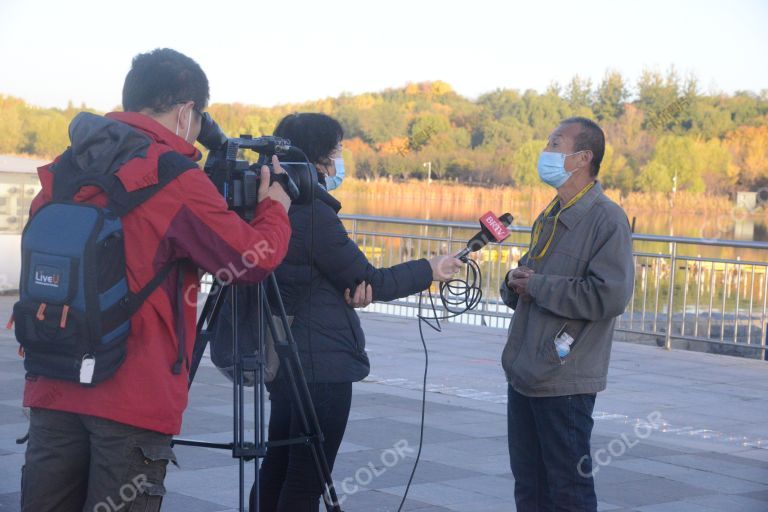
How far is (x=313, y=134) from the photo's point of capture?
4.09 metres

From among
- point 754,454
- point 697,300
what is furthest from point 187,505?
point 697,300

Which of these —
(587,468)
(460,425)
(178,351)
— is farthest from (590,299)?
(460,425)

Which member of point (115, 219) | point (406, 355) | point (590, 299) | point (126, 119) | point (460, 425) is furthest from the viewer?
point (406, 355)

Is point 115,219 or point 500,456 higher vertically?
point 115,219

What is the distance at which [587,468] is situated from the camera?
400 cm

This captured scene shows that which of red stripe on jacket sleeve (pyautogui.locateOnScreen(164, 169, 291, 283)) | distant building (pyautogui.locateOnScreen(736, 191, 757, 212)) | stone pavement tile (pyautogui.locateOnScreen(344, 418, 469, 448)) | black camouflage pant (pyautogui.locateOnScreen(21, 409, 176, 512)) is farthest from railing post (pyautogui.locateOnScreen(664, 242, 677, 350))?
distant building (pyautogui.locateOnScreen(736, 191, 757, 212))

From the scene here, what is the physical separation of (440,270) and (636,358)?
287 inches

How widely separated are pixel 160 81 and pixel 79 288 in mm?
631

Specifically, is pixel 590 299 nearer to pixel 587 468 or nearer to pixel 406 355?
pixel 587 468

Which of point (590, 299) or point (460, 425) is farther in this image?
point (460, 425)

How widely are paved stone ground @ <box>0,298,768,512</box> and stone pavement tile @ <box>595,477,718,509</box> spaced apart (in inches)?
0.4

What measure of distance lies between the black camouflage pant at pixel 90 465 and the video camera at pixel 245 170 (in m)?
0.76

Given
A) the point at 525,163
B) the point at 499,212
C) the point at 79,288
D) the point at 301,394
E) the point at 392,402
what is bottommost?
the point at 392,402

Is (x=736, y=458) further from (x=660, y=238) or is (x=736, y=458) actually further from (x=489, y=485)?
(x=660, y=238)
